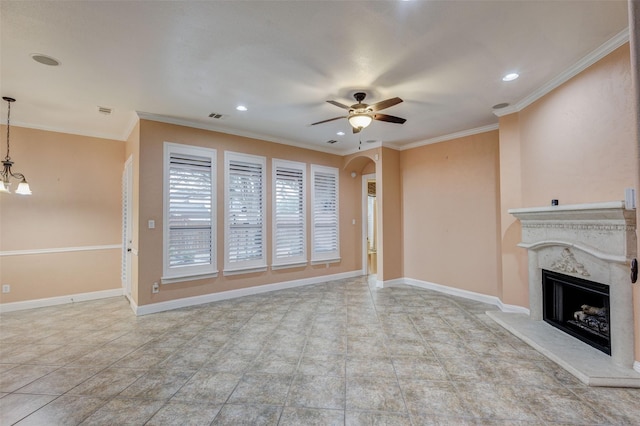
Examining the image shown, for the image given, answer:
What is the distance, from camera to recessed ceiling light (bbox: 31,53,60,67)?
286 centimetres

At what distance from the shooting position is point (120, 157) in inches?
219

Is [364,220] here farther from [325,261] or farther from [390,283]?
[390,283]

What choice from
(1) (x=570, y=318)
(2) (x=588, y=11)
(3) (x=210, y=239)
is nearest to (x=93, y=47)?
(3) (x=210, y=239)

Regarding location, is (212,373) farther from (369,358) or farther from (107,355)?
(369,358)

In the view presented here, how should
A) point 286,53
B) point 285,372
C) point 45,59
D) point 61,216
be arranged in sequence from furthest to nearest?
point 61,216 → point 45,59 → point 286,53 → point 285,372

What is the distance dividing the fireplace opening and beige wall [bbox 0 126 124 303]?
684 cm

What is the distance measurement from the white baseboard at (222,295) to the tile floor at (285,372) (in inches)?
7.7

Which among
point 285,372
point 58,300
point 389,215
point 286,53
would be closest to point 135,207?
point 58,300

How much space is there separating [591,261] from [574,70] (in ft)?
6.55

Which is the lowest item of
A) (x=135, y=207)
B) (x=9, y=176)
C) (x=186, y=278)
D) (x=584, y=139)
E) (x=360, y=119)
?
(x=186, y=278)

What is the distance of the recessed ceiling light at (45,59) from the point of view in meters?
2.86

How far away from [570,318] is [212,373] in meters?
3.96

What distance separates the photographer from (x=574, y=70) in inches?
123

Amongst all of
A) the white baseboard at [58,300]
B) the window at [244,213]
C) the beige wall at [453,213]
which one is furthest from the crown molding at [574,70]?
the white baseboard at [58,300]
